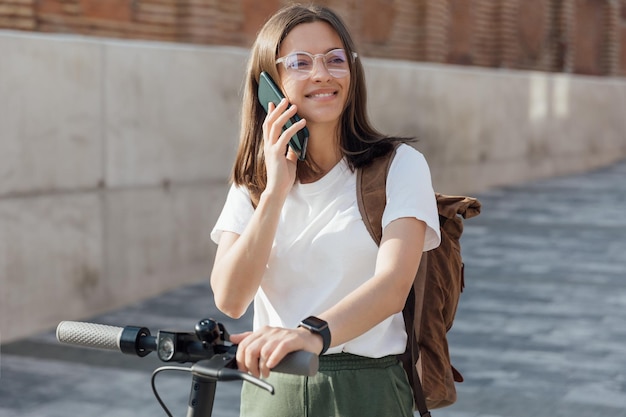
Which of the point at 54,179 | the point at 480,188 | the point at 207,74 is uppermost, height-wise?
the point at 207,74

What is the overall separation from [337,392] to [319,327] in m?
0.41

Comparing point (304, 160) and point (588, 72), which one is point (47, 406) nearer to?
point (304, 160)

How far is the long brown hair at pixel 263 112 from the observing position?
252 centimetres

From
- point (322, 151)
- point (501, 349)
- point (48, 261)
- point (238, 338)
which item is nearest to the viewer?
point (238, 338)

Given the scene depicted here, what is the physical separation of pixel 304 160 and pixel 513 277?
6.62m

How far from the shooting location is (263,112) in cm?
269

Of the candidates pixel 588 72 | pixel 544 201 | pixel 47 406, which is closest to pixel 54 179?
pixel 47 406

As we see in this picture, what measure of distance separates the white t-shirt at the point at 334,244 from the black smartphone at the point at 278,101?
0.11 meters

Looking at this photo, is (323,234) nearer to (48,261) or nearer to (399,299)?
(399,299)

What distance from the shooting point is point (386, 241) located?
2.40m

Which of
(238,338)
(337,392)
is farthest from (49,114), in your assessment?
(238,338)

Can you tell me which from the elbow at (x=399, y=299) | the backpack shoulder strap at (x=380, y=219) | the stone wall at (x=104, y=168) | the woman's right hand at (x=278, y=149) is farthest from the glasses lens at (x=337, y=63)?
the stone wall at (x=104, y=168)

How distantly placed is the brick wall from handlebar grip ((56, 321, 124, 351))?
686 cm

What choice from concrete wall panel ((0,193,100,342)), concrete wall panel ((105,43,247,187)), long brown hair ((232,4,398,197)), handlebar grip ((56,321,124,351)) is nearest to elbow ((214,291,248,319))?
long brown hair ((232,4,398,197))
